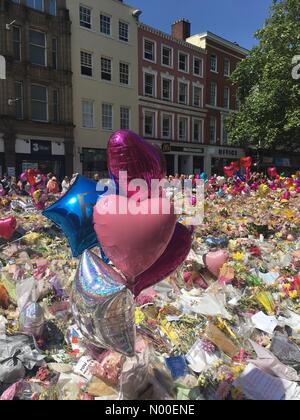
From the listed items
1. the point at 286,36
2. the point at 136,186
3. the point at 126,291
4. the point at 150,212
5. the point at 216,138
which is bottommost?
the point at 126,291

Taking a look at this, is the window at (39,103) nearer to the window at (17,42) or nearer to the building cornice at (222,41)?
the window at (17,42)

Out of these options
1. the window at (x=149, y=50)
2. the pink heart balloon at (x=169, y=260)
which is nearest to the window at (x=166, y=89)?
the window at (x=149, y=50)

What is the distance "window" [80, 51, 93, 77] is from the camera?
20.2 metres

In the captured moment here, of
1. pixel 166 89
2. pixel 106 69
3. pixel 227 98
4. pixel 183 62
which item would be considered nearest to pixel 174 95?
pixel 166 89

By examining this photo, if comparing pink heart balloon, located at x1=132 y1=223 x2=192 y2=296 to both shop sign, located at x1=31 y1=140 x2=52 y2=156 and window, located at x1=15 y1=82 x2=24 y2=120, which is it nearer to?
shop sign, located at x1=31 y1=140 x2=52 y2=156

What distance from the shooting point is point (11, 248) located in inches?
217

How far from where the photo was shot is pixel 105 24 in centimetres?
2105

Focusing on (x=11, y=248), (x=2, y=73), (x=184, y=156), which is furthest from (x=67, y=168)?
(x=11, y=248)

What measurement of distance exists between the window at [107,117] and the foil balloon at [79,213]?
19.3m

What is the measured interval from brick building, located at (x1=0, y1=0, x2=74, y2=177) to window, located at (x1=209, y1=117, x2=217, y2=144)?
41.1ft

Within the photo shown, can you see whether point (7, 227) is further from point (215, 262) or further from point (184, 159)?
point (184, 159)

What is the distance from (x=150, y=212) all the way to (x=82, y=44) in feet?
66.6

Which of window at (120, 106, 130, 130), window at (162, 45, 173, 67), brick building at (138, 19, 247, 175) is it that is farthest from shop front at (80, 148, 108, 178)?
window at (162, 45, 173, 67)
